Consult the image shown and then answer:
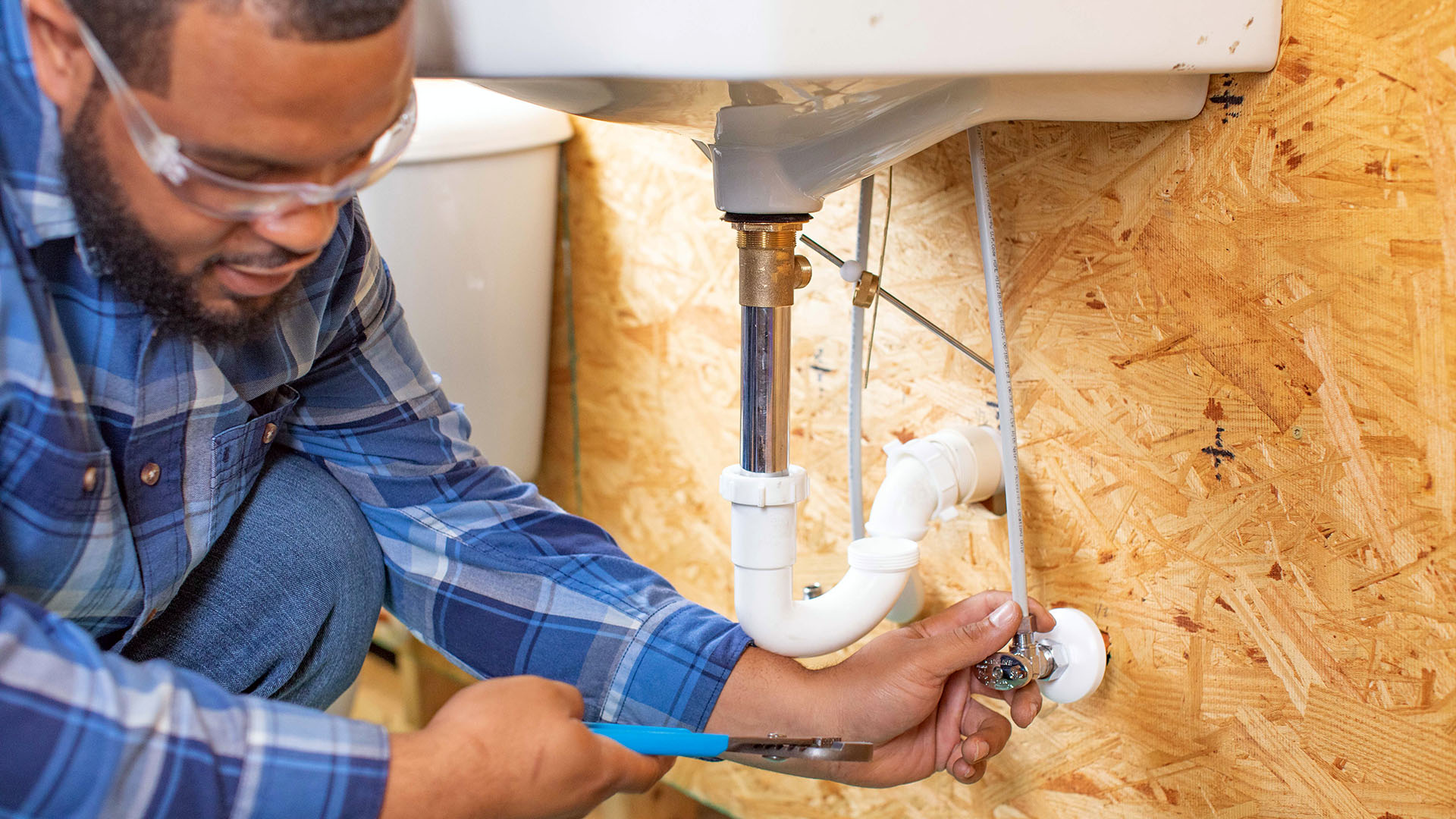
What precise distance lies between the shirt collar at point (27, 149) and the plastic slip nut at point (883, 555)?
482mm

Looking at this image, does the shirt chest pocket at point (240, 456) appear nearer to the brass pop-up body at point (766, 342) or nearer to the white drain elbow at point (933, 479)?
the brass pop-up body at point (766, 342)

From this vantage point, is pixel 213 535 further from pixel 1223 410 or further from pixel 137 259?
pixel 1223 410

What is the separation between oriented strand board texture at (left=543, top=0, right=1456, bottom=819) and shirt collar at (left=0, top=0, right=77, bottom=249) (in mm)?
574

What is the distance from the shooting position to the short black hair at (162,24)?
17.2 inches

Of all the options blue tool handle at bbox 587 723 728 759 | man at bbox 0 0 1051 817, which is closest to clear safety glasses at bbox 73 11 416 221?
man at bbox 0 0 1051 817

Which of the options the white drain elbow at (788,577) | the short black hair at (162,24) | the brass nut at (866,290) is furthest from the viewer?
the brass nut at (866,290)

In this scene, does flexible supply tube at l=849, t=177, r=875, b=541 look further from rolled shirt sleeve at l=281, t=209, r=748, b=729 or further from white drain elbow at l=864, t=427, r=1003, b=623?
rolled shirt sleeve at l=281, t=209, r=748, b=729

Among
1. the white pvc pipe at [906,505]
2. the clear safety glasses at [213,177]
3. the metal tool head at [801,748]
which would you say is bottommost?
the metal tool head at [801,748]

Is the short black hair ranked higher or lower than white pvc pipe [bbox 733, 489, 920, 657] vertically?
higher

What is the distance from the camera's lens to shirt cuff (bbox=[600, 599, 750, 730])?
716 mm

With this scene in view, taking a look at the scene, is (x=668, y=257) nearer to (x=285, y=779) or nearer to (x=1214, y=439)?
(x=1214, y=439)

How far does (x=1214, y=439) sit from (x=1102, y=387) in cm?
8

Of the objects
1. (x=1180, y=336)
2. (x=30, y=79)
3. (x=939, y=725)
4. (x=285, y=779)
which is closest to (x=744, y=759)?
(x=939, y=725)

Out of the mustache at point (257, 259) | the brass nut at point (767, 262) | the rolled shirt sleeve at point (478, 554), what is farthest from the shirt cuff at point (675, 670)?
the mustache at point (257, 259)
